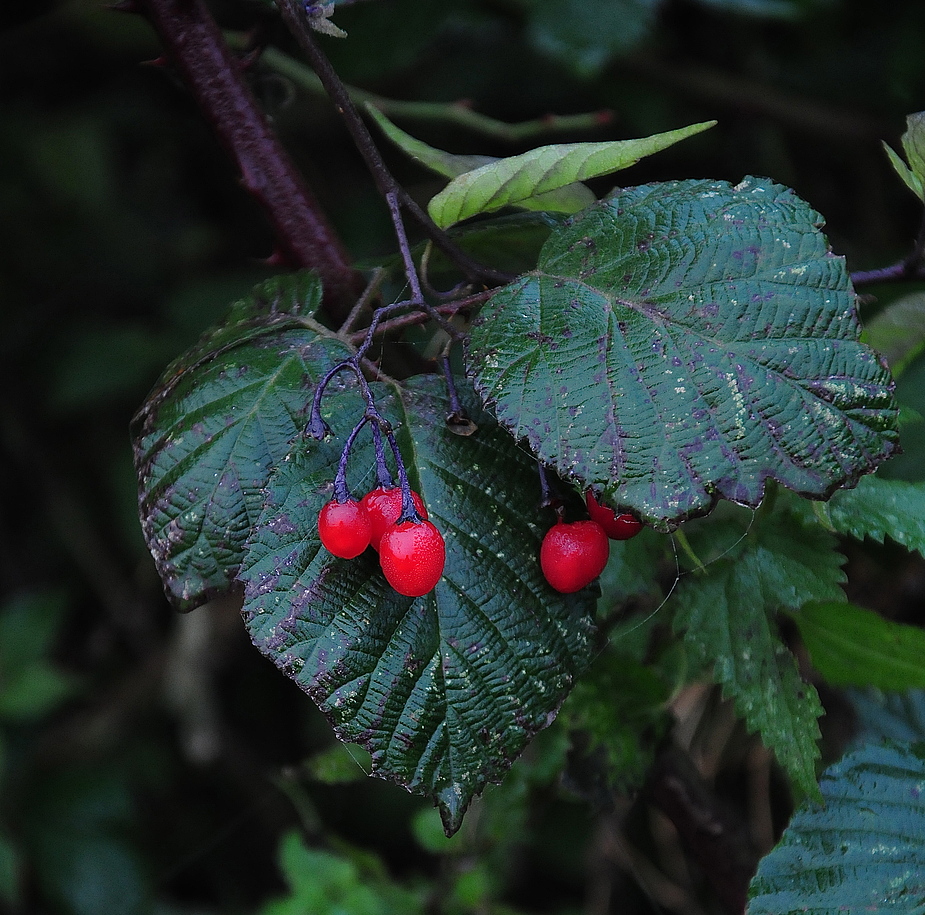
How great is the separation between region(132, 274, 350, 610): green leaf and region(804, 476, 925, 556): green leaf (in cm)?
42

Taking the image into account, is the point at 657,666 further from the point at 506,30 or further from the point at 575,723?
the point at 506,30

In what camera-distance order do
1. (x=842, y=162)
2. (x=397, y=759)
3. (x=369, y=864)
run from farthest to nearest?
(x=842, y=162) < (x=369, y=864) < (x=397, y=759)

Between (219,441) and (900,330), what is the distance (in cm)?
67

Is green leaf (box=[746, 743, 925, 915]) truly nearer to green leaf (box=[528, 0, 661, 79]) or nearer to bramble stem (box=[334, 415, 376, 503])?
bramble stem (box=[334, 415, 376, 503])

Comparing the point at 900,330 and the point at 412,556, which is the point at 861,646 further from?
the point at 412,556

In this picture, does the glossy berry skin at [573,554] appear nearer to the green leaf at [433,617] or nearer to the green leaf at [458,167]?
the green leaf at [433,617]

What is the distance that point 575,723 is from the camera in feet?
2.98

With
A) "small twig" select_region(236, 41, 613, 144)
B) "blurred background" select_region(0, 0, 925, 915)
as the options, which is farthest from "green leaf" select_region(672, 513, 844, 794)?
"blurred background" select_region(0, 0, 925, 915)

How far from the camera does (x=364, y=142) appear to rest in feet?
2.25

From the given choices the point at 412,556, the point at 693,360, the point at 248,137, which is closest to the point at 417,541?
the point at 412,556

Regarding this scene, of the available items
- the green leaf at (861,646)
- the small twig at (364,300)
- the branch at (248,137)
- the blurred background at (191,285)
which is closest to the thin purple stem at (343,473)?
the small twig at (364,300)

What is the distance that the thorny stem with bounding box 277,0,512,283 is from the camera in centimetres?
68

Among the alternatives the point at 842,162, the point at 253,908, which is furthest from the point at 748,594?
the point at 253,908

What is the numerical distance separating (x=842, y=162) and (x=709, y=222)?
170cm
